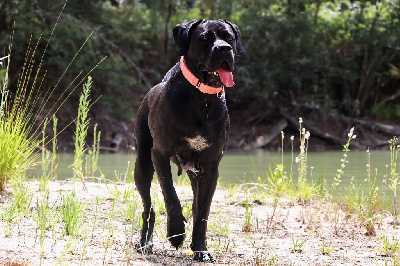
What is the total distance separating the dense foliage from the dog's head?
52.5 feet

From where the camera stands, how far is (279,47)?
23.3 meters

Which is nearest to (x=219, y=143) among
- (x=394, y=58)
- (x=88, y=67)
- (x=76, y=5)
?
(x=88, y=67)

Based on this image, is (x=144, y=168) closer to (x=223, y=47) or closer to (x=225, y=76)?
(x=225, y=76)

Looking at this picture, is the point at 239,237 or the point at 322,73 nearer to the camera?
the point at 239,237

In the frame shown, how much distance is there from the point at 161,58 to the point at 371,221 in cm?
1880

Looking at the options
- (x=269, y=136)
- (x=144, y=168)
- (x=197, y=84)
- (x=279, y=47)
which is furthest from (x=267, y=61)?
A: (x=197, y=84)

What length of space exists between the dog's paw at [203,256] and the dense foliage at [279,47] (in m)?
16.1

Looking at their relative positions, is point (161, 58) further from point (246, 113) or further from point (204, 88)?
point (204, 88)

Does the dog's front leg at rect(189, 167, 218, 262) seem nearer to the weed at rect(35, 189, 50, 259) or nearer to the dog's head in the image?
the dog's head

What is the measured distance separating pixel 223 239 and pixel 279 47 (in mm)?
19210

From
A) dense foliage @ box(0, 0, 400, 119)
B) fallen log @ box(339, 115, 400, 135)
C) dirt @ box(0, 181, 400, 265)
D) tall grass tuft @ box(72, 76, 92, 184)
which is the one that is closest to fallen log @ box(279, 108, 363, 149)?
dense foliage @ box(0, 0, 400, 119)

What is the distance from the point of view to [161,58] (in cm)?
2344

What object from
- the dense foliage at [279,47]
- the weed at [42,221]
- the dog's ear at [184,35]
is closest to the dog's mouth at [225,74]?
the dog's ear at [184,35]

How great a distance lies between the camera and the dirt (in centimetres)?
376
